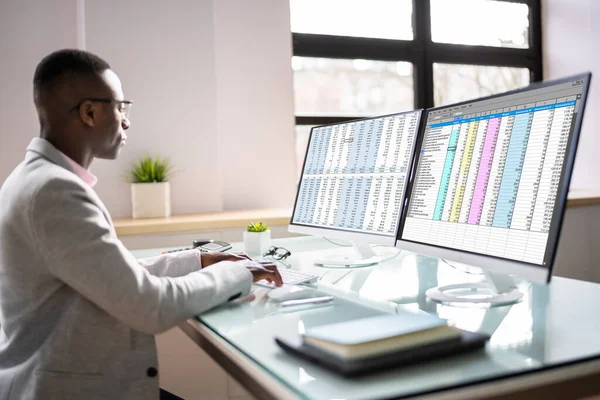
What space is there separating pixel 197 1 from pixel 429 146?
2.03 meters

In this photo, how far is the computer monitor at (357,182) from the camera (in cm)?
150

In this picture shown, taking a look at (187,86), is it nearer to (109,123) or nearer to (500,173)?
(109,123)

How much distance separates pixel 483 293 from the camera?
1.25 m

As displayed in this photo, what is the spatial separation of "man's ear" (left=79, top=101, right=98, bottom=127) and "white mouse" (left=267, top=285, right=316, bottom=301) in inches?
19.6

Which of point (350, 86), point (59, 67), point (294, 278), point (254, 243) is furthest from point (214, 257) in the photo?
point (350, 86)

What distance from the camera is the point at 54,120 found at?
1.10m

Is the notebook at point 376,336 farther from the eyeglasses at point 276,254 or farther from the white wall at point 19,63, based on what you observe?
the white wall at point 19,63

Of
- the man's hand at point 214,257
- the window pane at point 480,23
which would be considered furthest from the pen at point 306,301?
the window pane at point 480,23

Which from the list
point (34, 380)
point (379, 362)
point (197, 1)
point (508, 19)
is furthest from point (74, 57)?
point (508, 19)

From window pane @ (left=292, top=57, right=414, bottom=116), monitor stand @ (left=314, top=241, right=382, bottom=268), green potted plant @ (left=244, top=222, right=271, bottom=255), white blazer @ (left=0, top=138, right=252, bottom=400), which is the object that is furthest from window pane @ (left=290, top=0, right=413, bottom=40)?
white blazer @ (left=0, top=138, right=252, bottom=400)

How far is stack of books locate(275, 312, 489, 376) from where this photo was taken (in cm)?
75

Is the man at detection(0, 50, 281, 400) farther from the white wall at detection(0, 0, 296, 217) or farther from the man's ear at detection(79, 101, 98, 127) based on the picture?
the white wall at detection(0, 0, 296, 217)

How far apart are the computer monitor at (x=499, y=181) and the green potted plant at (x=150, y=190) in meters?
1.63

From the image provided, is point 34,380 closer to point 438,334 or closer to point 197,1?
point 438,334
